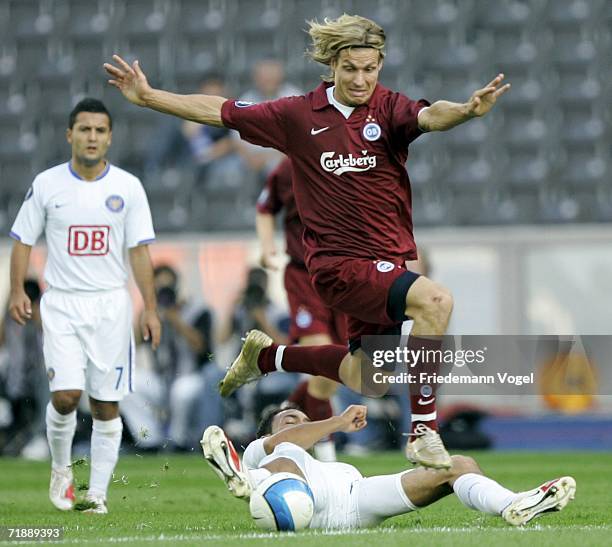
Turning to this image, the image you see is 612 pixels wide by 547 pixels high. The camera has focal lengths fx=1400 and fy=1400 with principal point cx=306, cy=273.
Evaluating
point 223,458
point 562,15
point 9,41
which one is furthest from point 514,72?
point 223,458

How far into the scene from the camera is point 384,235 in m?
7.16

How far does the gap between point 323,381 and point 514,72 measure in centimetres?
870

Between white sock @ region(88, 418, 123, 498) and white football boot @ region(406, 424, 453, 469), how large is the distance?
2437 millimetres

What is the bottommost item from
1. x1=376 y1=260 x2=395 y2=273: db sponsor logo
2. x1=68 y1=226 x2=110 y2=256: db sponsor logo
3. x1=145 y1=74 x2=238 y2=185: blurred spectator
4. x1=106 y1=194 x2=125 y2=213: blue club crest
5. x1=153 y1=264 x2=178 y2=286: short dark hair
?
x1=153 y1=264 x2=178 y2=286: short dark hair

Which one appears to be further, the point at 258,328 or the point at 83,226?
the point at 258,328

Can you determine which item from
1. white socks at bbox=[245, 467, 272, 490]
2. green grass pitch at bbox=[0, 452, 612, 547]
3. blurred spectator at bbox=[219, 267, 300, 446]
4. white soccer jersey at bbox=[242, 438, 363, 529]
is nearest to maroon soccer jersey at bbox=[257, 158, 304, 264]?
green grass pitch at bbox=[0, 452, 612, 547]

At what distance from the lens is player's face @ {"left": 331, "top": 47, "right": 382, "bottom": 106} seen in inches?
274

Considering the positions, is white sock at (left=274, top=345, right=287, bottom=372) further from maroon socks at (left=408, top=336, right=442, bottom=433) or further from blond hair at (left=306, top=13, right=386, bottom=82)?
blond hair at (left=306, top=13, right=386, bottom=82)

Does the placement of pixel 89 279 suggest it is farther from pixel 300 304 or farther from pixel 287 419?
pixel 300 304

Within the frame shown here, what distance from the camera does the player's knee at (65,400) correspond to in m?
8.09

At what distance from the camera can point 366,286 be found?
273 inches

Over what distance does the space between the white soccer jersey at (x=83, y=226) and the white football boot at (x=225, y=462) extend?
2.45m

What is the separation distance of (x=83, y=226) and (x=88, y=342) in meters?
0.68

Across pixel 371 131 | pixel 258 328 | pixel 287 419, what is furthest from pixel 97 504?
pixel 258 328
